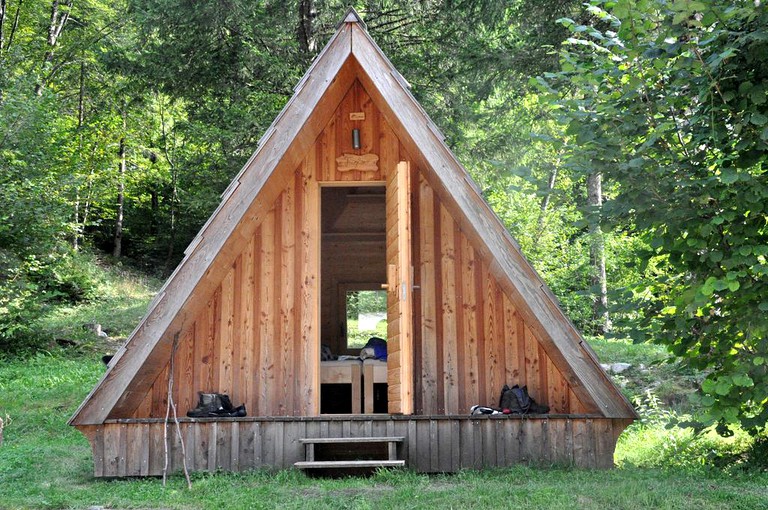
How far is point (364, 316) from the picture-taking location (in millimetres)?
11031

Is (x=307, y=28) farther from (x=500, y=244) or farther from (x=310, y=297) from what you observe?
(x=500, y=244)

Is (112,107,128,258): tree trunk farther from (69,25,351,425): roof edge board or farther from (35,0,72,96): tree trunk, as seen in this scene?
(69,25,351,425): roof edge board

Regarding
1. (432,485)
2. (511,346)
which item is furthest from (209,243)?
(511,346)

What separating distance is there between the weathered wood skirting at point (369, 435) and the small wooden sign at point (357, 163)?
7.37 feet

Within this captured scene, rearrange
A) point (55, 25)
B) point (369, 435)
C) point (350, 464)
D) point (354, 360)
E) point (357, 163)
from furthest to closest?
1. point (55, 25)
2. point (354, 360)
3. point (357, 163)
4. point (369, 435)
5. point (350, 464)

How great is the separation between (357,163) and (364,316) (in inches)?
169

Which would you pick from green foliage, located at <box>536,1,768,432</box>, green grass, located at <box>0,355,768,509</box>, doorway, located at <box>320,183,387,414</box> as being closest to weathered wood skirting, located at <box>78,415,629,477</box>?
green grass, located at <box>0,355,768,509</box>

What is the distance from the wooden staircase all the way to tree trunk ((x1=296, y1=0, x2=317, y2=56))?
8.26 m

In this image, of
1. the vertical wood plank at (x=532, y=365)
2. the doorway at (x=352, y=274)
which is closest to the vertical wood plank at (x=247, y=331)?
the vertical wood plank at (x=532, y=365)

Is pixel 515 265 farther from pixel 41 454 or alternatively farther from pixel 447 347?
pixel 41 454

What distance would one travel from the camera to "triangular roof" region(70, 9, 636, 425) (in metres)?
6.04

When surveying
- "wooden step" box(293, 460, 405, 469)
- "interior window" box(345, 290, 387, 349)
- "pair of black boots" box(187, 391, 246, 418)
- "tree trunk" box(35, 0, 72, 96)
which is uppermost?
"tree trunk" box(35, 0, 72, 96)

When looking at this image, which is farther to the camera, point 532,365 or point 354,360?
point 354,360

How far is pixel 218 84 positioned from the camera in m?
12.7
